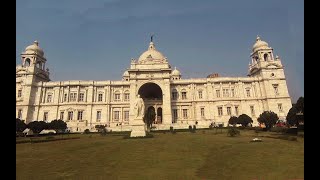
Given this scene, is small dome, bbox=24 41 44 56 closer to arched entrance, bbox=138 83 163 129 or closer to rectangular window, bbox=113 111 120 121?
rectangular window, bbox=113 111 120 121

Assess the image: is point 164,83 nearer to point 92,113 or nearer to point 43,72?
point 92,113

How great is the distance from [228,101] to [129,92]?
1106 inches

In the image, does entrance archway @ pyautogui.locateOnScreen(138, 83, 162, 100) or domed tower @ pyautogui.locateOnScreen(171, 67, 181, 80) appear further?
domed tower @ pyautogui.locateOnScreen(171, 67, 181, 80)

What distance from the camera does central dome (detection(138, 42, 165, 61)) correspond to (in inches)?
2995

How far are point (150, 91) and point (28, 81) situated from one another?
3421 centimetres

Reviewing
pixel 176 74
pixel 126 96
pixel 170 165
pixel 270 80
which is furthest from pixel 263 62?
pixel 170 165

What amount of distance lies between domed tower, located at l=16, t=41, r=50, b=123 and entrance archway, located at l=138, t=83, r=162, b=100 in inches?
1176

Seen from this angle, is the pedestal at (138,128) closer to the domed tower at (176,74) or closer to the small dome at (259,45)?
the small dome at (259,45)

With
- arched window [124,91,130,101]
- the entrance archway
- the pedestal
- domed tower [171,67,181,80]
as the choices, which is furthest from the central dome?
the pedestal

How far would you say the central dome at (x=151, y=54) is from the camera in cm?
7606

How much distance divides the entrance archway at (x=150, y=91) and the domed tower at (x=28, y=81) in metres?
29.9

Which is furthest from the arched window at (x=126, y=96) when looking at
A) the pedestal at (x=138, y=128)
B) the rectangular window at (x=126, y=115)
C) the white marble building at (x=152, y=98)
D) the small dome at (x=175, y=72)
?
the pedestal at (x=138, y=128)

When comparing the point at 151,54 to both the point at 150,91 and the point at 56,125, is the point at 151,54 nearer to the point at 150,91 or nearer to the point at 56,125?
the point at 150,91

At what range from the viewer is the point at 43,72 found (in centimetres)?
7781
